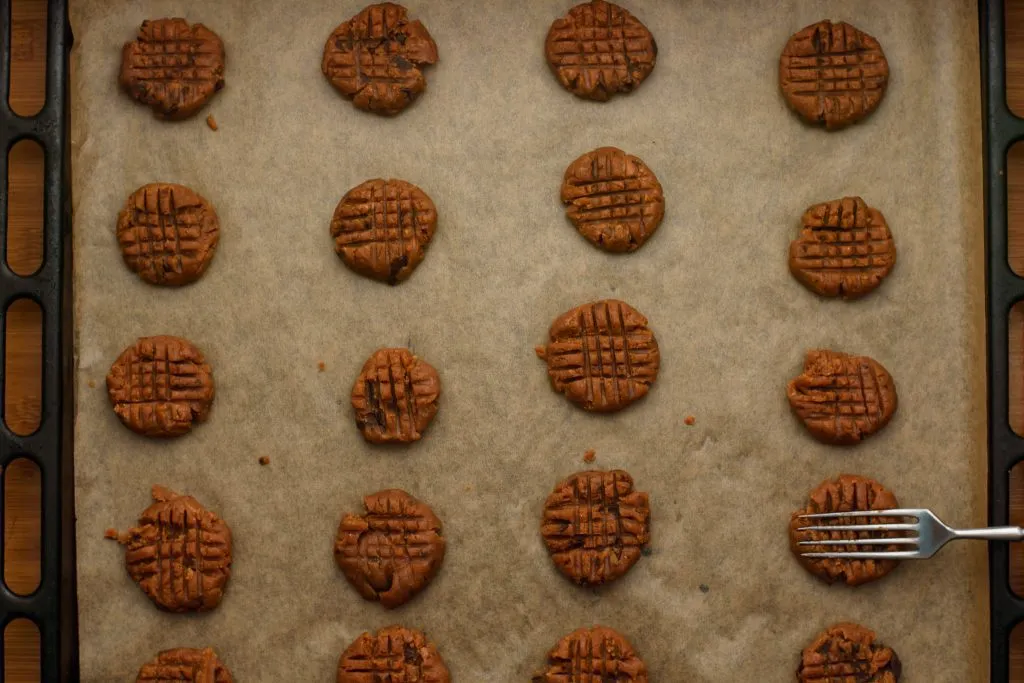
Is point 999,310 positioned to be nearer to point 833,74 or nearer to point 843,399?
point 843,399

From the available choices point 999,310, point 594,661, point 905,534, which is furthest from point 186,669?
point 999,310

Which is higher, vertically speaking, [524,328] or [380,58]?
[380,58]

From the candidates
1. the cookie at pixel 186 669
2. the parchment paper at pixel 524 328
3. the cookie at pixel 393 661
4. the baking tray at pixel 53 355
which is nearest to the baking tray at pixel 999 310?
the parchment paper at pixel 524 328

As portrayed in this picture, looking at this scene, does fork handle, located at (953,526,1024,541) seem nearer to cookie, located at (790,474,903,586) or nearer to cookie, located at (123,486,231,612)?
cookie, located at (790,474,903,586)

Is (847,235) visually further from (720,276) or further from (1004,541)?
(1004,541)

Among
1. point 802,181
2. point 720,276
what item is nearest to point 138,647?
point 720,276
